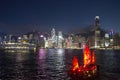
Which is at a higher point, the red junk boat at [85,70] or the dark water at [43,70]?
the red junk boat at [85,70]

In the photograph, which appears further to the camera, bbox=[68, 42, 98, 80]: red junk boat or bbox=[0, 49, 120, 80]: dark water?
bbox=[0, 49, 120, 80]: dark water

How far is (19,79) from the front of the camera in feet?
202

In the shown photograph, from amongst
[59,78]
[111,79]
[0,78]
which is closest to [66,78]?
[59,78]

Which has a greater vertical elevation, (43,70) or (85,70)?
(85,70)

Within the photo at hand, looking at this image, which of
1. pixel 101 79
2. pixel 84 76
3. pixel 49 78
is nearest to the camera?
pixel 84 76

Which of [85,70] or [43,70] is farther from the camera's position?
[43,70]

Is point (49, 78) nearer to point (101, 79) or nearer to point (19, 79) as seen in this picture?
point (19, 79)

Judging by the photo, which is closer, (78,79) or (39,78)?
(78,79)

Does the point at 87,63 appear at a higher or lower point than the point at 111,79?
higher

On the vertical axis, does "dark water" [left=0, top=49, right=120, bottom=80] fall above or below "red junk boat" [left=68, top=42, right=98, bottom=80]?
below

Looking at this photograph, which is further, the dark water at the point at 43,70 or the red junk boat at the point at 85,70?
the dark water at the point at 43,70

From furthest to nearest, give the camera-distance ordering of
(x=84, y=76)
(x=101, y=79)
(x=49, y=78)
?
1. (x=49, y=78)
2. (x=101, y=79)
3. (x=84, y=76)

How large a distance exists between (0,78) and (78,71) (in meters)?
19.8

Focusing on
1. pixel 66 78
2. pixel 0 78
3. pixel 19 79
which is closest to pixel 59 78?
pixel 66 78
